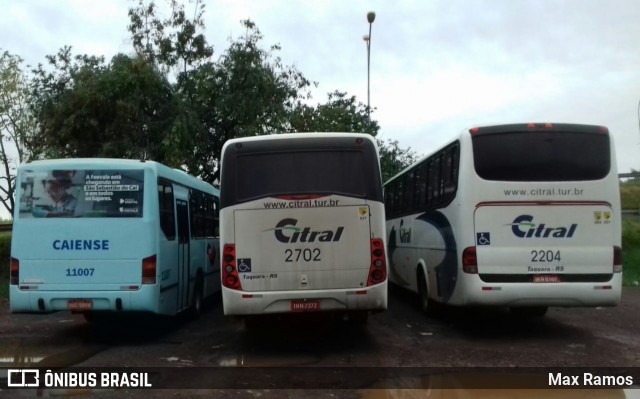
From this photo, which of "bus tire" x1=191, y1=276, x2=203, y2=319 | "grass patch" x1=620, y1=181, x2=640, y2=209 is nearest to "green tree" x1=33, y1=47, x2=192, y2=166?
"bus tire" x1=191, y1=276, x2=203, y2=319

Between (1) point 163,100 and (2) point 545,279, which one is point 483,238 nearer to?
(2) point 545,279

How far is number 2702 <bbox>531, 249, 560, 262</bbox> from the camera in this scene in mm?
10086

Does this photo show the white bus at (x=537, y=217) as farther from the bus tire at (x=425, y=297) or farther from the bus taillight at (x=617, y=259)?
the bus tire at (x=425, y=297)

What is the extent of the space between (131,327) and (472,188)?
702cm

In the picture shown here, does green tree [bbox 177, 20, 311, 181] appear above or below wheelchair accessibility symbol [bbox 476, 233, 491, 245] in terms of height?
above

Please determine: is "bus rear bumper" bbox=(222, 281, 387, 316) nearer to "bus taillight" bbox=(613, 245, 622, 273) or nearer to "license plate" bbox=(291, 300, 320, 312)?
"license plate" bbox=(291, 300, 320, 312)

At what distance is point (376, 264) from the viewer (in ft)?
30.9

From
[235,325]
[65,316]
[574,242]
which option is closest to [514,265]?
[574,242]

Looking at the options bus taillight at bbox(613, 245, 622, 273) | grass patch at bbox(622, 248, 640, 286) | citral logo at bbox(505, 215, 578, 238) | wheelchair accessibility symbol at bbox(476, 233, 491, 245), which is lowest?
grass patch at bbox(622, 248, 640, 286)

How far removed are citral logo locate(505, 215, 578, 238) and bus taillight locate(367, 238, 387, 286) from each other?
87.4 inches

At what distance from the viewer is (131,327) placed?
1285 cm

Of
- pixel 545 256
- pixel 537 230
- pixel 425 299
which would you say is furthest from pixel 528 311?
pixel 537 230

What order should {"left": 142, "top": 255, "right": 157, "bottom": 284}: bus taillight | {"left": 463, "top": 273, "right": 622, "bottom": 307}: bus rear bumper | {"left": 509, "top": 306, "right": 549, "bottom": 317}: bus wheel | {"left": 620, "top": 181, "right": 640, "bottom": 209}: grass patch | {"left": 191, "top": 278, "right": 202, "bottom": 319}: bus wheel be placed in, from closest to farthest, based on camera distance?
{"left": 463, "top": 273, "right": 622, "bottom": 307}: bus rear bumper, {"left": 142, "top": 255, "right": 157, "bottom": 284}: bus taillight, {"left": 509, "top": 306, "right": 549, "bottom": 317}: bus wheel, {"left": 191, "top": 278, "right": 202, "bottom": 319}: bus wheel, {"left": 620, "top": 181, "right": 640, "bottom": 209}: grass patch

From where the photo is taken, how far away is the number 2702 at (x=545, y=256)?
397 inches
